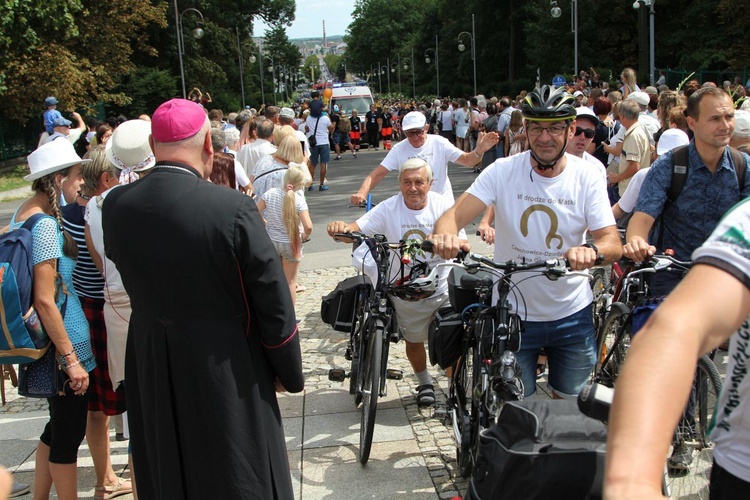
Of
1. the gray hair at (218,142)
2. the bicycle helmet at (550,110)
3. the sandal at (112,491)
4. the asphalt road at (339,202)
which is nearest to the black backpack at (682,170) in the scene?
the bicycle helmet at (550,110)

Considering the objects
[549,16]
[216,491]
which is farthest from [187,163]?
[549,16]

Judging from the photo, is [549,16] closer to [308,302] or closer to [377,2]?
[308,302]

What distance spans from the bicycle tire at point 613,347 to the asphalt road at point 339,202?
5.11 meters

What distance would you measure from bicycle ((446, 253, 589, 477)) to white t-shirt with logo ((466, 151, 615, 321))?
5.0 inches

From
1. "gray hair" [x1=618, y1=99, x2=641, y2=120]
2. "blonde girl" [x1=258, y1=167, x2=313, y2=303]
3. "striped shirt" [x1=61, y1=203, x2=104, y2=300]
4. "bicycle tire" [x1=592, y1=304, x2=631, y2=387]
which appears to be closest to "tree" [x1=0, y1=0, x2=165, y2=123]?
"blonde girl" [x1=258, y1=167, x2=313, y2=303]

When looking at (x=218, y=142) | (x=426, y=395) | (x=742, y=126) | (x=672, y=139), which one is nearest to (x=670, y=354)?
(x=426, y=395)

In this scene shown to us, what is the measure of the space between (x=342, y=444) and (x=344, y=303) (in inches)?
37.4

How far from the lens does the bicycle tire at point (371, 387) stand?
4586mm

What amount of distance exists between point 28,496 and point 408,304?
8.37 feet

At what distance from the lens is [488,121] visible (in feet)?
59.2

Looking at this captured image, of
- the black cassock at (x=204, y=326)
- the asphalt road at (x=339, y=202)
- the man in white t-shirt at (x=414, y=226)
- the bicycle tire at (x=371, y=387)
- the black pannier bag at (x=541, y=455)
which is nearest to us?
the black pannier bag at (x=541, y=455)

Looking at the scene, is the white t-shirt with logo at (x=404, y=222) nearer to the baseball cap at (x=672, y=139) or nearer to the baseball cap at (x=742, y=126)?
the baseball cap at (x=742, y=126)

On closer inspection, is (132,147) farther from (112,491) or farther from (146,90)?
(146,90)

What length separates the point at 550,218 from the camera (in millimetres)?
3727
